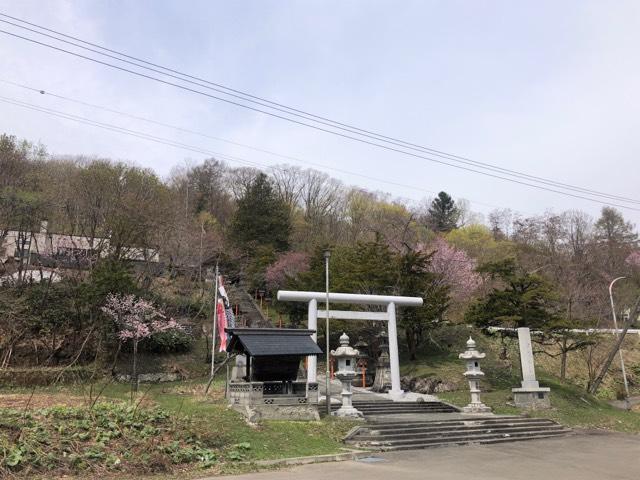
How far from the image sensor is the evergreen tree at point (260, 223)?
42906 mm

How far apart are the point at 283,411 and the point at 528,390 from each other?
1036cm

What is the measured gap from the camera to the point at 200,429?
1030cm

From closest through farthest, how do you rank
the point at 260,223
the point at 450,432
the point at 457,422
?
the point at 450,432 → the point at 457,422 → the point at 260,223

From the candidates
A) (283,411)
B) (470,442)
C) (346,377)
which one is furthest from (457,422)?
(283,411)

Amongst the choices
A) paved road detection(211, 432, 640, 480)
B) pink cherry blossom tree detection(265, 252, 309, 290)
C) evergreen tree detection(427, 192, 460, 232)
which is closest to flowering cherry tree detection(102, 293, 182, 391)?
pink cherry blossom tree detection(265, 252, 309, 290)

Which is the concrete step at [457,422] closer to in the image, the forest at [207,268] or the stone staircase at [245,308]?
the forest at [207,268]

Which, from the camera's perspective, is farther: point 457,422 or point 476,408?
point 476,408

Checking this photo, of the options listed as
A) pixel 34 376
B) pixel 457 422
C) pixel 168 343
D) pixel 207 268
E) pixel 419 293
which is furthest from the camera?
pixel 207 268

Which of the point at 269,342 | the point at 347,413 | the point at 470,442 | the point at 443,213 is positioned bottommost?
the point at 470,442

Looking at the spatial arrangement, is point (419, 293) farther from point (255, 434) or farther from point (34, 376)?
point (34, 376)

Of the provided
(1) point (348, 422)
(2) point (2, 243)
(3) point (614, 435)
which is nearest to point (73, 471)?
(1) point (348, 422)

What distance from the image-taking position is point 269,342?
594 inches

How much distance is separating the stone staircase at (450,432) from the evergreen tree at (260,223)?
2864cm

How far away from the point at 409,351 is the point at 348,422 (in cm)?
1337
